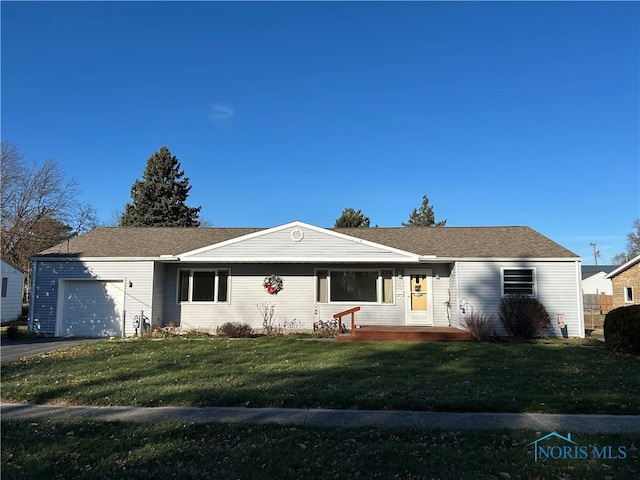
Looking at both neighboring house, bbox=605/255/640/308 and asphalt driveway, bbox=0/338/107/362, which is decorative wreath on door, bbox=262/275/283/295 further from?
neighboring house, bbox=605/255/640/308

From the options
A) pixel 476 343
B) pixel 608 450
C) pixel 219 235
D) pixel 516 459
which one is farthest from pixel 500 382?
pixel 219 235

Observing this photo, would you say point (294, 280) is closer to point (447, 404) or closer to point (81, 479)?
point (447, 404)

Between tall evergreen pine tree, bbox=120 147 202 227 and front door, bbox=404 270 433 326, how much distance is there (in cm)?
2694

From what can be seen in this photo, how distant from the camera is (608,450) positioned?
15.8ft

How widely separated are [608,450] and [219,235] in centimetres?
1667

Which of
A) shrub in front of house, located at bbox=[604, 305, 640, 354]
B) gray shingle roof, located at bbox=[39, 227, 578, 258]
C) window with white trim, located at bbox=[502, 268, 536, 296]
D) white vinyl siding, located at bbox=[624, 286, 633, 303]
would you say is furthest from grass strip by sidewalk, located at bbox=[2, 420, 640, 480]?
white vinyl siding, located at bbox=[624, 286, 633, 303]

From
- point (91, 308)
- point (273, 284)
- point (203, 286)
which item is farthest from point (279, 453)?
point (91, 308)

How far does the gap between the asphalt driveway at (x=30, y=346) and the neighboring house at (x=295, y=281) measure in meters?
1.22

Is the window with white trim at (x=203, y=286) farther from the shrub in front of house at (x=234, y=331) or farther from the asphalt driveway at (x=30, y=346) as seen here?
the asphalt driveway at (x=30, y=346)

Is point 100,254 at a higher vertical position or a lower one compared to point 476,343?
higher

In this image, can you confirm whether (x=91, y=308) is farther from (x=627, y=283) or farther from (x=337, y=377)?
(x=627, y=283)

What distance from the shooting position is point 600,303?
3522cm

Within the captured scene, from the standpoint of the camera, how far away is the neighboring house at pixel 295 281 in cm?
1579

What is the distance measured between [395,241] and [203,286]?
26.1 ft
